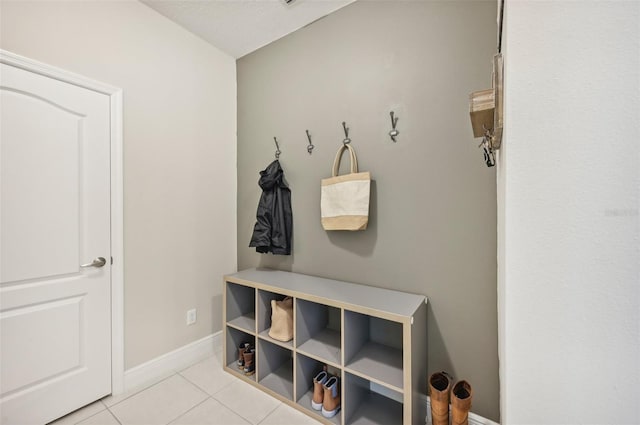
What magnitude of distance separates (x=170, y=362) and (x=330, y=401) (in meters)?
1.30

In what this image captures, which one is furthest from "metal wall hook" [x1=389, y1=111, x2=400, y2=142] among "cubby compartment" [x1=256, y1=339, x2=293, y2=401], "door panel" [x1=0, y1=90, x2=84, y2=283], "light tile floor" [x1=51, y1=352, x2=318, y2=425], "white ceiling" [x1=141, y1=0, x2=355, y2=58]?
"door panel" [x1=0, y1=90, x2=84, y2=283]

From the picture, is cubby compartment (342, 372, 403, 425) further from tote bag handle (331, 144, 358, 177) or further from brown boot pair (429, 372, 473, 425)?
tote bag handle (331, 144, 358, 177)

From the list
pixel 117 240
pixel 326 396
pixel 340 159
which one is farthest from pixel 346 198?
pixel 117 240

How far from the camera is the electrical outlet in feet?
6.99

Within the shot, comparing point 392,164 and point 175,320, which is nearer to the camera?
point 392,164

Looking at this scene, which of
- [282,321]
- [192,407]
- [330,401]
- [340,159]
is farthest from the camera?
[340,159]

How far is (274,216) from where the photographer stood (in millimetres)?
2090

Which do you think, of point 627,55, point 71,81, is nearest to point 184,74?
point 71,81

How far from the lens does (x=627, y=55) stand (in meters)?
0.42

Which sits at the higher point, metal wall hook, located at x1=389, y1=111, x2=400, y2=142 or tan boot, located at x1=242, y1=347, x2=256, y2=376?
metal wall hook, located at x1=389, y1=111, x2=400, y2=142

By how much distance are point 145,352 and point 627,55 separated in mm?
2613

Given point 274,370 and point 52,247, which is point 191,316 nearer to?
point 274,370

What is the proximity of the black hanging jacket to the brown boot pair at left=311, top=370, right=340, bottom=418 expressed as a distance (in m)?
0.91

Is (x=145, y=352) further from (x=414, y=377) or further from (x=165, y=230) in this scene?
(x=414, y=377)
